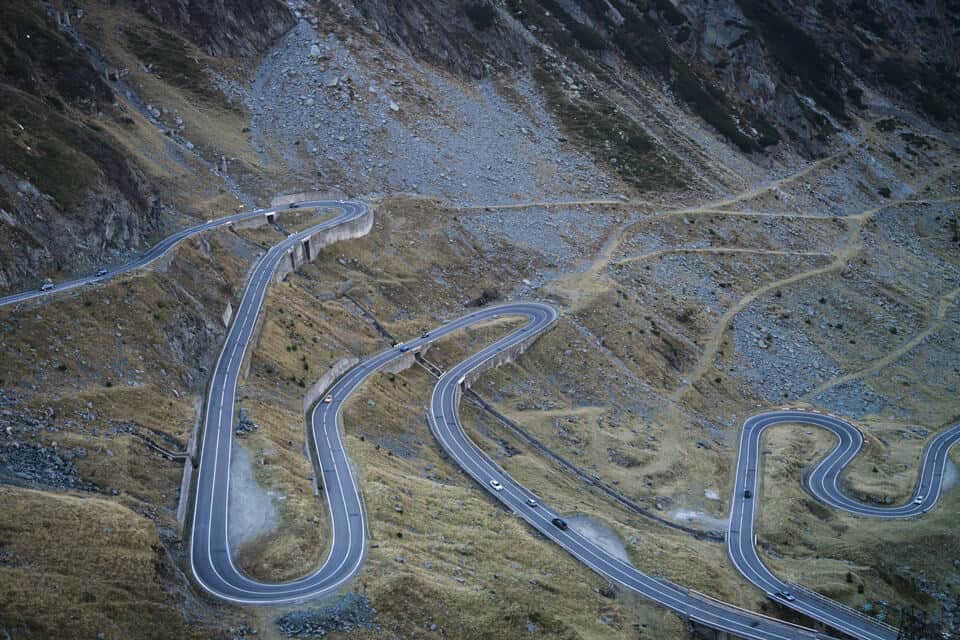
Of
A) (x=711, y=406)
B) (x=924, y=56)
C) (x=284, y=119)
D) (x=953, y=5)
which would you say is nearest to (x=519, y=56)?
(x=284, y=119)

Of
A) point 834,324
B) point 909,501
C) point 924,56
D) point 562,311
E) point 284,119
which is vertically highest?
point 924,56

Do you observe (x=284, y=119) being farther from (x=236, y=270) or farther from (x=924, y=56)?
(x=924, y=56)

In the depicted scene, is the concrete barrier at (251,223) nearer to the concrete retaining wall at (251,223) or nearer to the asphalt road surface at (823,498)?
the concrete retaining wall at (251,223)

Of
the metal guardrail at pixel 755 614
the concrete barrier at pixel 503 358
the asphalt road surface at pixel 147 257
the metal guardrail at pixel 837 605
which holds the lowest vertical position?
the asphalt road surface at pixel 147 257

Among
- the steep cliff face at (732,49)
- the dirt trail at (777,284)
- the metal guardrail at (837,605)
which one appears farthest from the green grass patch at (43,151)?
the steep cliff face at (732,49)

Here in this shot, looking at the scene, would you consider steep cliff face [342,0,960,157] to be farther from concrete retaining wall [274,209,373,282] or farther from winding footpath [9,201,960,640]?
winding footpath [9,201,960,640]
